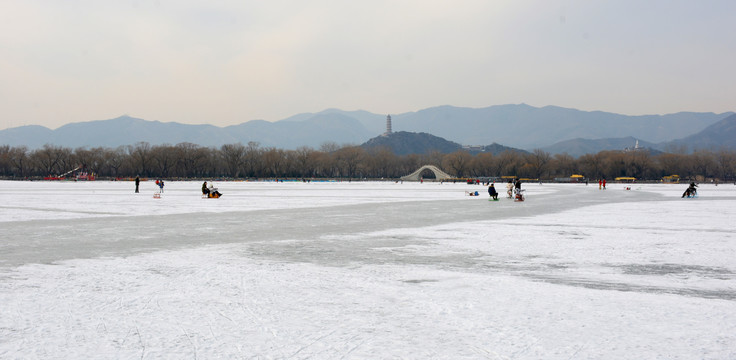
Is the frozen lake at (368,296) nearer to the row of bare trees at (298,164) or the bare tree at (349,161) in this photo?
the row of bare trees at (298,164)

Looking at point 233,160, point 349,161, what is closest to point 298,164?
point 349,161

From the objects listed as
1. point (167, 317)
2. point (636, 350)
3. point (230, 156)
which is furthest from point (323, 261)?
point (230, 156)

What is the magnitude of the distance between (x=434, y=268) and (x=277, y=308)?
147 inches

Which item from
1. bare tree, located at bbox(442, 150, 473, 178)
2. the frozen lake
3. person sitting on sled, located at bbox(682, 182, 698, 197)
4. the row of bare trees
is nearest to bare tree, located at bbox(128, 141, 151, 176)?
the row of bare trees

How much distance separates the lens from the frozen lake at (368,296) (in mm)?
5125

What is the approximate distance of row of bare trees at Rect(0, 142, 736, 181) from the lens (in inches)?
5281

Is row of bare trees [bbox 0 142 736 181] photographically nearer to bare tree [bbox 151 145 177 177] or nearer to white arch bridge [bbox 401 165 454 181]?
bare tree [bbox 151 145 177 177]

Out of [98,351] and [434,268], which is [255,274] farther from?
[98,351]

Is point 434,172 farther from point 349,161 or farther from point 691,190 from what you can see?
point 691,190

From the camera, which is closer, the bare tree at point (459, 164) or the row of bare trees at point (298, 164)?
the row of bare trees at point (298, 164)

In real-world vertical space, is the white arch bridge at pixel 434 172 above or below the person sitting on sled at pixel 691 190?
above

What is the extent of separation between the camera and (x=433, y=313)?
627 centimetres

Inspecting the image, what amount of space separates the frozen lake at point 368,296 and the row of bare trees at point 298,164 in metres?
129

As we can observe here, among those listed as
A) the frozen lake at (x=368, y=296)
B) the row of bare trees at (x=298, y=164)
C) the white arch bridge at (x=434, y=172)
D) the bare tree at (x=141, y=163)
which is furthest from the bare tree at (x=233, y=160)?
the frozen lake at (x=368, y=296)
